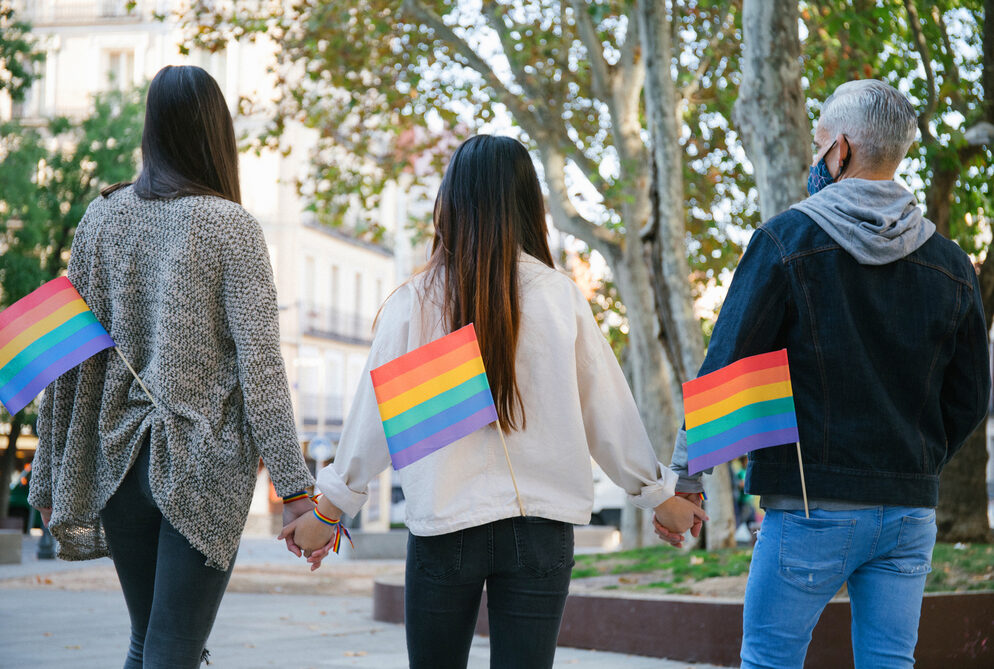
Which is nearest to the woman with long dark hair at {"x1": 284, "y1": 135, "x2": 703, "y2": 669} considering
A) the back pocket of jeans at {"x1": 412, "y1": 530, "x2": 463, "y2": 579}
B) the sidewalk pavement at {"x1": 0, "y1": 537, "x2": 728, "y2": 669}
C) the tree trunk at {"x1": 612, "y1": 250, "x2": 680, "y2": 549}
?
the back pocket of jeans at {"x1": 412, "y1": 530, "x2": 463, "y2": 579}

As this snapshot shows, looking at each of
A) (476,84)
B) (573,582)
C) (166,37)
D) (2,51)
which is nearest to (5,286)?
(2,51)

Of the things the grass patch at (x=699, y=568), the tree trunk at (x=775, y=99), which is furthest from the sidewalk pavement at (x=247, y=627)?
→ the tree trunk at (x=775, y=99)

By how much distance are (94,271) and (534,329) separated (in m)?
1.15

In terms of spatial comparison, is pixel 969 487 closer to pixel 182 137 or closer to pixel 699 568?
pixel 699 568

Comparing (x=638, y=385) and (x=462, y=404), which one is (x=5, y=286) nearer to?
(x=638, y=385)

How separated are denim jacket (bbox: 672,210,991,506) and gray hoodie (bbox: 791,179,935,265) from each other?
3cm

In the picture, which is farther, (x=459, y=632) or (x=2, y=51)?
(x=2, y=51)

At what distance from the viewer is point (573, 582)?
28.8 ft

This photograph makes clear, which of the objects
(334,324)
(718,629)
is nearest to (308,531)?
(718,629)

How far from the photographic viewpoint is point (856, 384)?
8.95 ft

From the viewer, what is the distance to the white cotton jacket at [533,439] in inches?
106

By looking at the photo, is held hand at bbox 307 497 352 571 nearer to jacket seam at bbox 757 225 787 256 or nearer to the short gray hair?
jacket seam at bbox 757 225 787 256

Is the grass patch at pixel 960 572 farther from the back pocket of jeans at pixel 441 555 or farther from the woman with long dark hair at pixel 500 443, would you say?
the back pocket of jeans at pixel 441 555

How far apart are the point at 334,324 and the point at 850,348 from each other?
43399 millimetres
